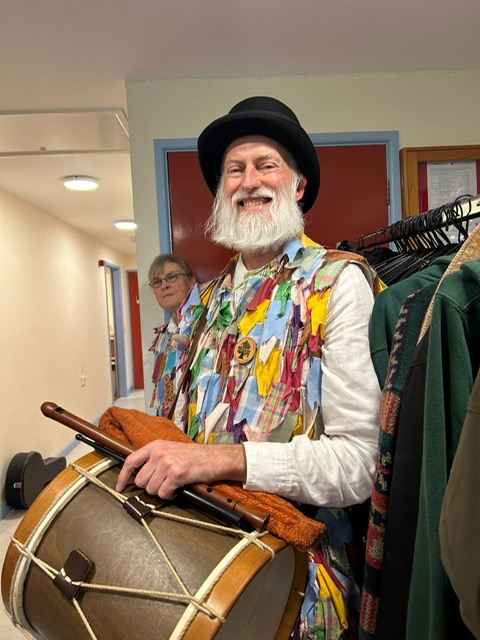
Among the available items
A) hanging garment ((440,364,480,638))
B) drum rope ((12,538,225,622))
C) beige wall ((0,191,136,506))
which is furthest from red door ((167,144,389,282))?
beige wall ((0,191,136,506))

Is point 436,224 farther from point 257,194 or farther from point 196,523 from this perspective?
point 196,523

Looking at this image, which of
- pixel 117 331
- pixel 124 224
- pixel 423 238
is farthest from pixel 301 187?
pixel 117 331

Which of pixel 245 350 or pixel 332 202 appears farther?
pixel 332 202

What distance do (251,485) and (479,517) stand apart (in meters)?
0.44

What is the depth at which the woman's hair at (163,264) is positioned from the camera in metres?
1.94

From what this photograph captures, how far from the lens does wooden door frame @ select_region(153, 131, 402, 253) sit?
79.3 inches

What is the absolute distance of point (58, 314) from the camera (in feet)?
16.1

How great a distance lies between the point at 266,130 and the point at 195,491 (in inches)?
35.3

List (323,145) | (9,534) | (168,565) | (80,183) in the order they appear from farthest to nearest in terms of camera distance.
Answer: (80,183)
(9,534)
(323,145)
(168,565)

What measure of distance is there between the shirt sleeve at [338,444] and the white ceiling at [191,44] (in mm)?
1297

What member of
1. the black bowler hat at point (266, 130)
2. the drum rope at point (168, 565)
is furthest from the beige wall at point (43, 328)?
the drum rope at point (168, 565)

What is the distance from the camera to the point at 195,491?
0.78 m

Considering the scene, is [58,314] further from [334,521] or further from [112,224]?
[334,521]

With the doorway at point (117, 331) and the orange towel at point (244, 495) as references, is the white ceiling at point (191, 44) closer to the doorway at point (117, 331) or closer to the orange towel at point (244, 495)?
the orange towel at point (244, 495)
